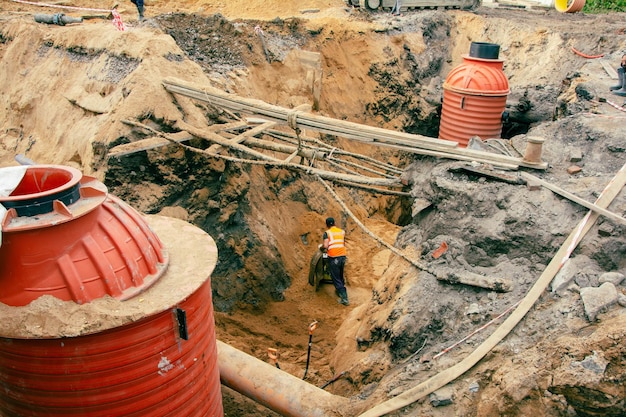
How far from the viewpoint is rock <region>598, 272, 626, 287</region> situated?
159 inches

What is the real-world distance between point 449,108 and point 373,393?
Result: 5745mm

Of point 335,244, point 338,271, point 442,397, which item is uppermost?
point 442,397

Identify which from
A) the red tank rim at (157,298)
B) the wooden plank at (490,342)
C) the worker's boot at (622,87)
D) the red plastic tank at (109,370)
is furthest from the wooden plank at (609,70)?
the red plastic tank at (109,370)

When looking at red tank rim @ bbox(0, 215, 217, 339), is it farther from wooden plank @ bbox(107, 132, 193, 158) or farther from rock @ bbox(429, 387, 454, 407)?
wooden plank @ bbox(107, 132, 193, 158)

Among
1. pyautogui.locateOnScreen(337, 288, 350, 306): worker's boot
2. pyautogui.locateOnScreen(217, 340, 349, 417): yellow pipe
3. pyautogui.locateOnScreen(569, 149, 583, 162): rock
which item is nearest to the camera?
pyautogui.locateOnScreen(217, 340, 349, 417): yellow pipe

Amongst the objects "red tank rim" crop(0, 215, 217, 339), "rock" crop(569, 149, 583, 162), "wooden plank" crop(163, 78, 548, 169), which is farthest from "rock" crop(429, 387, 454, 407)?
"rock" crop(569, 149, 583, 162)

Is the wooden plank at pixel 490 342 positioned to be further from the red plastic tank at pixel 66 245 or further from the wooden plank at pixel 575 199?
the red plastic tank at pixel 66 245

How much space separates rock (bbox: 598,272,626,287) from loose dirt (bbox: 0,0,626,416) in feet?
0.32

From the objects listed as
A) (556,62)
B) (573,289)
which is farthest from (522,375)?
(556,62)

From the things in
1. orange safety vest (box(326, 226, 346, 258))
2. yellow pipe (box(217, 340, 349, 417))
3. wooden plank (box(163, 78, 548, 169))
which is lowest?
orange safety vest (box(326, 226, 346, 258))

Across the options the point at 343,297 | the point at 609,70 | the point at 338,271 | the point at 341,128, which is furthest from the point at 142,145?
the point at 609,70

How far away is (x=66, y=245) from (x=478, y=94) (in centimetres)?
685

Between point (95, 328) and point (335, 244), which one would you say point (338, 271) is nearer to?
point (335, 244)

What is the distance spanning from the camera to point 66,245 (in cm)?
318
